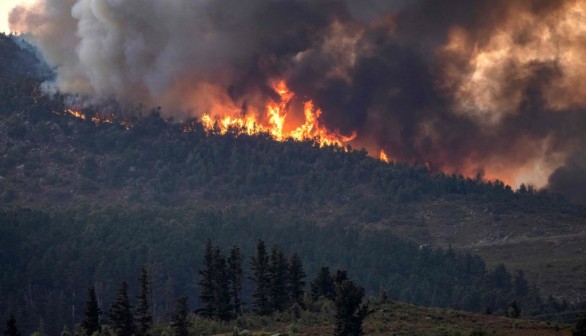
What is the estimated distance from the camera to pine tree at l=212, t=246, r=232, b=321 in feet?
329

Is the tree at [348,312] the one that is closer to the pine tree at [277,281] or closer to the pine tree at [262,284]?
the pine tree at [262,284]

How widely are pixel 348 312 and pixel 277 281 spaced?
79.9 feet

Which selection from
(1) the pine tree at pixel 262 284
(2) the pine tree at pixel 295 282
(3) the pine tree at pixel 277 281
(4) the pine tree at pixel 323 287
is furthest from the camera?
(2) the pine tree at pixel 295 282

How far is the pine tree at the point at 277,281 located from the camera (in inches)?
4031

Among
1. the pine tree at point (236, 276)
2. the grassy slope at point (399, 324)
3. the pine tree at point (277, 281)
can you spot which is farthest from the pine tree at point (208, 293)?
the pine tree at point (277, 281)

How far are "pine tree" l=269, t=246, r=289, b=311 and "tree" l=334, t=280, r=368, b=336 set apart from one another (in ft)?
72.1

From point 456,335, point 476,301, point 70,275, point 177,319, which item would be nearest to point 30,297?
point 70,275

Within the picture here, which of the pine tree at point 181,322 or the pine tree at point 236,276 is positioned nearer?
the pine tree at point 181,322

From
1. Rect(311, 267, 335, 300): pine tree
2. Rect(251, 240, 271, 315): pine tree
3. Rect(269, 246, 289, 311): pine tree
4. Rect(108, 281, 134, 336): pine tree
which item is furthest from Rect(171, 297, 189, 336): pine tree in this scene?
Rect(311, 267, 335, 300): pine tree

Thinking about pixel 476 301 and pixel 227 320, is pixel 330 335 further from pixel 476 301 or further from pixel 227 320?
pixel 476 301

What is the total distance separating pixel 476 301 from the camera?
18000cm

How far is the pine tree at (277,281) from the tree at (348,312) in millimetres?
21964

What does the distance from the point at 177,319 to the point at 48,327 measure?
280ft

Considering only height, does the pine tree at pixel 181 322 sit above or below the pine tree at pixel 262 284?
below
